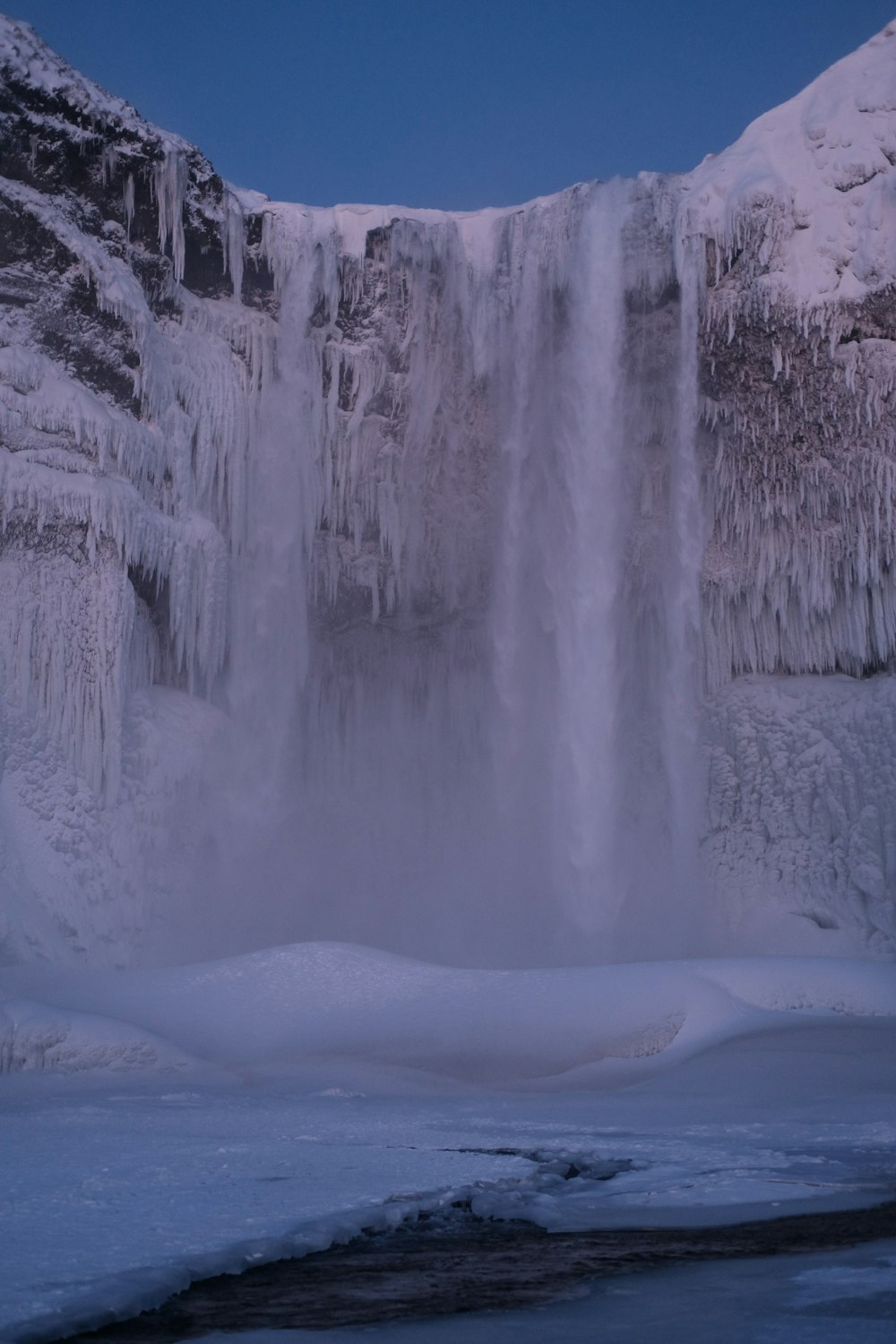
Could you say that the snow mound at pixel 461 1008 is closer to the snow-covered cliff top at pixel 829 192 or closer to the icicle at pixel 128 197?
the snow-covered cliff top at pixel 829 192

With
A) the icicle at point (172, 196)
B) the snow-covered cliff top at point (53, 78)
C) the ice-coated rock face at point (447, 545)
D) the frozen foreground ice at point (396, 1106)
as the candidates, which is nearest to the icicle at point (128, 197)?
the ice-coated rock face at point (447, 545)

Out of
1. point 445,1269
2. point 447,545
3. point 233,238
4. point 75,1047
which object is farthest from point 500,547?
point 445,1269

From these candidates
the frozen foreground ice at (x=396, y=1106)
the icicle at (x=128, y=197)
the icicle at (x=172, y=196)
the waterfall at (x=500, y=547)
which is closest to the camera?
the frozen foreground ice at (x=396, y=1106)

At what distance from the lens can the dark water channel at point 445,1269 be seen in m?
2.37

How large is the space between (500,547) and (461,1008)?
10.1 meters

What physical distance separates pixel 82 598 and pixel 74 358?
2.98 m

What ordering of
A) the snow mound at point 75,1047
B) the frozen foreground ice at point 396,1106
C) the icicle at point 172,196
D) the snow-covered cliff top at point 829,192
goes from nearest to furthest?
the frozen foreground ice at point 396,1106, the snow mound at point 75,1047, the snow-covered cliff top at point 829,192, the icicle at point 172,196

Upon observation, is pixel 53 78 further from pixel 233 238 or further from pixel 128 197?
pixel 233 238

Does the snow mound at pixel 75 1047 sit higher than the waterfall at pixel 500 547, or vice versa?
the waterfall at pixel 500 547

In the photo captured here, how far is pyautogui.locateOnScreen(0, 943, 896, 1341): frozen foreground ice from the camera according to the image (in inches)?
115

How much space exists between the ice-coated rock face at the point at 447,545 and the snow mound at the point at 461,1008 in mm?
4114

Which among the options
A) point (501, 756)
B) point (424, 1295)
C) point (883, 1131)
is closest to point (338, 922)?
point (501, 756)

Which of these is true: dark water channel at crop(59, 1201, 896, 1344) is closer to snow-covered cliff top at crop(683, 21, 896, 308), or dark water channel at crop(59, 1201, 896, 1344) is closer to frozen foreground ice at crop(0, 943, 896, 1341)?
frozen foreground ice at crop(0, 943, 896, 1341)

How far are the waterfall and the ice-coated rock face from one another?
5 cm
